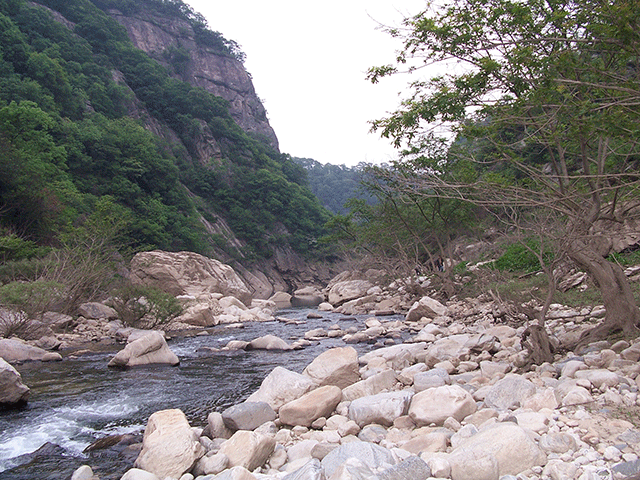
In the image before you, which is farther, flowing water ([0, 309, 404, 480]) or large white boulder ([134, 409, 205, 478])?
flowing water ([0, 309, 404, 480])

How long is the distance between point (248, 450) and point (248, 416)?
1.15m

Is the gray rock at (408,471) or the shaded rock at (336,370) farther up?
the gray rock at (408,471)

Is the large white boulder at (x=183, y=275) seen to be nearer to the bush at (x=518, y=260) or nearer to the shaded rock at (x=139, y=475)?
the bush at (x=518, y=260)

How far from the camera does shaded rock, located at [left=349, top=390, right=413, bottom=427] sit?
466 cm

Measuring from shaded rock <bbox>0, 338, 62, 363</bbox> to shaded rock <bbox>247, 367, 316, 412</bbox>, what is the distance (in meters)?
6.16

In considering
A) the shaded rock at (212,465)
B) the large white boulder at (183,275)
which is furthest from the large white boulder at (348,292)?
the shaded rock at (212,465)

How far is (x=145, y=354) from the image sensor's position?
9.22 m

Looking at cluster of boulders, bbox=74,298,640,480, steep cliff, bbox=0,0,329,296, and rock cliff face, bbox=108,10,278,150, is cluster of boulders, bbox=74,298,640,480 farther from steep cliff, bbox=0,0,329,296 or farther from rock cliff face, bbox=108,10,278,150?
rock cliff face, bbox=108,10,278,150

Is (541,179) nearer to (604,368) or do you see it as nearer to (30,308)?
(604,368)

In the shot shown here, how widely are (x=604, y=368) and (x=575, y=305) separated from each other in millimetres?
4402

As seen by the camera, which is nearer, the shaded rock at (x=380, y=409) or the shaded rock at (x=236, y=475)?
the shaded rock at (x=236, y=475)

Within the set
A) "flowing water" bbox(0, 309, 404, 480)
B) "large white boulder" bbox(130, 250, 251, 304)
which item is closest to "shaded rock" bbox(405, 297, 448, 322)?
"flowing water" bbox(0, 309, 404, 480)

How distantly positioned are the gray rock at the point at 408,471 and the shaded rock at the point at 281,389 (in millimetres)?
2623

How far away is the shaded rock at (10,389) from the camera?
19.5 ft
